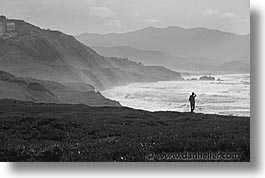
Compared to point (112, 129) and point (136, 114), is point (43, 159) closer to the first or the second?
point (112, 129)

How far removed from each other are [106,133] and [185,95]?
250 centimetres

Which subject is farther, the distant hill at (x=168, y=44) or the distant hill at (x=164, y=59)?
the distant hill at (x=164, y=59)

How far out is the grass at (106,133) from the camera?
26.4 feet

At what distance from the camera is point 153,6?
10.1m

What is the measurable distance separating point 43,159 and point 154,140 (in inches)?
105

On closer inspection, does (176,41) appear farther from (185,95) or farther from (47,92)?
(47,92)

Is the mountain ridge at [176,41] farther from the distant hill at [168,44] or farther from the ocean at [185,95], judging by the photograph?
the ocean at [185,95]

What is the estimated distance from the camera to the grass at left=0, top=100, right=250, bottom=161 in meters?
8.04

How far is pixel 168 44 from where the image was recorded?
10820mm

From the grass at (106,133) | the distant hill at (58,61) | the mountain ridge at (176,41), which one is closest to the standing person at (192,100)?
the grass at (106,133)

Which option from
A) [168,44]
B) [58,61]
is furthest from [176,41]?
[58,61]

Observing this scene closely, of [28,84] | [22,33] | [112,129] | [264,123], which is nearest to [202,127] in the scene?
[264,123]

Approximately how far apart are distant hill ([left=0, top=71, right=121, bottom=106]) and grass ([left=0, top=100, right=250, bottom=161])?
0.20 m

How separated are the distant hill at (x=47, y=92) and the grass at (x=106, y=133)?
201mm
